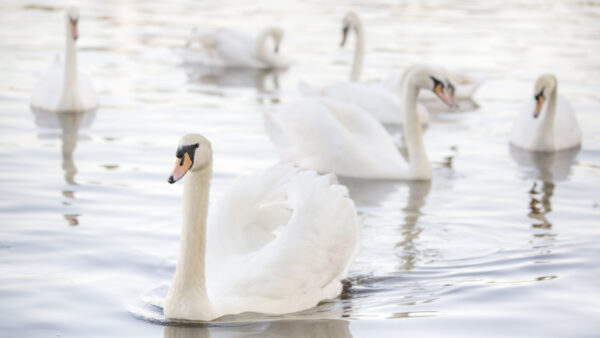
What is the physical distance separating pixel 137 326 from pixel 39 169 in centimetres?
446

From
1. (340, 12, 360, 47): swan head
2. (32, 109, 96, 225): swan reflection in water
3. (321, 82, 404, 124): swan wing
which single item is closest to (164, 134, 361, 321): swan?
(32, 109, 96, 225): swan reflection in water

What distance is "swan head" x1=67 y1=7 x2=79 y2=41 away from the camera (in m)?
13.3

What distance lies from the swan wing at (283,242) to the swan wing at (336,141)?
344cm

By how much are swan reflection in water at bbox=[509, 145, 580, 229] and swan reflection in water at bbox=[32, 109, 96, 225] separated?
4016 mm

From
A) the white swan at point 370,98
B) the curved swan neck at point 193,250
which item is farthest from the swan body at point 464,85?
the curved swan neck at point 193,250

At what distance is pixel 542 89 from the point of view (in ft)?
38.0

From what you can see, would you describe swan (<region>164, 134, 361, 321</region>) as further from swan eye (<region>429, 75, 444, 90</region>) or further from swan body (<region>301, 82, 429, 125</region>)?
swan body (<region>301, 82, 429, 125</region>)

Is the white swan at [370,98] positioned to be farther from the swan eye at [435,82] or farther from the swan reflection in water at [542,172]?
the swan eye at [435,82]

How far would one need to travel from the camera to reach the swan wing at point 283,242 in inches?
239

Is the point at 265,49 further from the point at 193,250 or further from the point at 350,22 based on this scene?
the point at 193,250

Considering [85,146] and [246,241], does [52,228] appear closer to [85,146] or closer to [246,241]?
[246,241]

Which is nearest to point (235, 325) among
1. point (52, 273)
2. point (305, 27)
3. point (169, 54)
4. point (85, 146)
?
point (52, 273)

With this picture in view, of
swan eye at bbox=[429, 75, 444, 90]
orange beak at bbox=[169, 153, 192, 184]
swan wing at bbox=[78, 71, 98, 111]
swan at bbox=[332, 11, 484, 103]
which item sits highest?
orange beak at bbox=[169, 153, 192, 184]

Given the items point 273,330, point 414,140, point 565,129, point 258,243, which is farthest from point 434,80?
point 273,330
